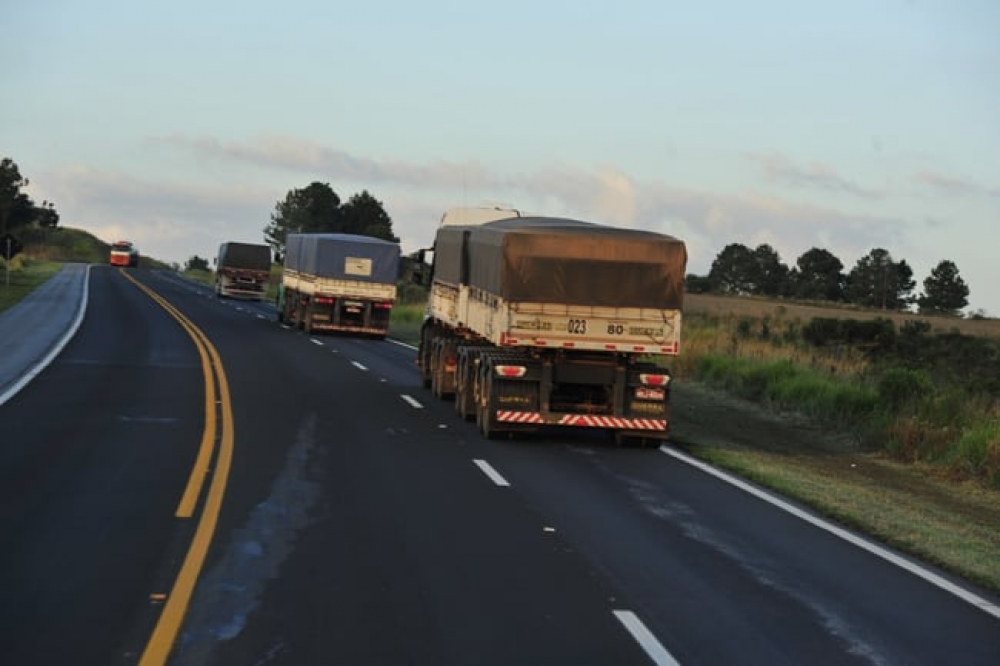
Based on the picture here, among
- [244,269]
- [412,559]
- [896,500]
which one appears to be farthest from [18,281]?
[412,559]

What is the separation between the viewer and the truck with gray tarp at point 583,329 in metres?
19.9

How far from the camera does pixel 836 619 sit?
9.83 meters

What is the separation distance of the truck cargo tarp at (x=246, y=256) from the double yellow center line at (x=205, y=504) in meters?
44.7

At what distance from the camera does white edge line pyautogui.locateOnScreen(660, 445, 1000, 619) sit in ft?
35.4

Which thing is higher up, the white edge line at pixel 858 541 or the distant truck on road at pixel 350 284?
the distant truck on road at pixel 350 284

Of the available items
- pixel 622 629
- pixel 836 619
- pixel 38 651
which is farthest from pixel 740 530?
pixel 38 651

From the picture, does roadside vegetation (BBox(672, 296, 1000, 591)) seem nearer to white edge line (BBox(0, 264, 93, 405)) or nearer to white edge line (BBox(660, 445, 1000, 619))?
white edge line (BBox(660, 445, 1000, 619))

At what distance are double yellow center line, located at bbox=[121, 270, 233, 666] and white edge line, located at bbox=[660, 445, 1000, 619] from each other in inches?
224

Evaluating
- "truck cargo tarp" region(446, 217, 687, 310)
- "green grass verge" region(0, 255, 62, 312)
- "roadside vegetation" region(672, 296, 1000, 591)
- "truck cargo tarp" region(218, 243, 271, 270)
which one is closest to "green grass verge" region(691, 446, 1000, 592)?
"roadside vegetation" region(672, 296, 1000, 591)

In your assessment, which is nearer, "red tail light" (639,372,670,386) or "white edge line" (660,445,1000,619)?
"white edge line" (660,445,1000,619)

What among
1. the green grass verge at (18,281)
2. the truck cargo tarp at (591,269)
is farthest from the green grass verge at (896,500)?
the green grass verge at (18,281)

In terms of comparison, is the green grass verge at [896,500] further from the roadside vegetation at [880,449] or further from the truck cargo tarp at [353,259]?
the truck cargo tarp at [353,259]

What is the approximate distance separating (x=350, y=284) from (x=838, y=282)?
→ 124 m

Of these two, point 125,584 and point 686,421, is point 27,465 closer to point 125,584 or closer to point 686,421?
point 125,584
